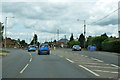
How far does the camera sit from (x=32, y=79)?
852 cm

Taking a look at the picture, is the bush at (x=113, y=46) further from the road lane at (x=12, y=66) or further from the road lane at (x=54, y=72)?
the road lane at (x=54, y=72)

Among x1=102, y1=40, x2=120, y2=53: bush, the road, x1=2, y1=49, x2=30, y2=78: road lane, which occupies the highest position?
x1=102, y1=40, x2=120, y2=53: bush

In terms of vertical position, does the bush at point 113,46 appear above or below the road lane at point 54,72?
above

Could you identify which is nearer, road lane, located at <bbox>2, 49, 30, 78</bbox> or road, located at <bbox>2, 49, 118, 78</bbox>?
road, located at <bbox>2, 49, 118, 78</bbox>

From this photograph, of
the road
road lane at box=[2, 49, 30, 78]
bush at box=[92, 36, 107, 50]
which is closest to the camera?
the road

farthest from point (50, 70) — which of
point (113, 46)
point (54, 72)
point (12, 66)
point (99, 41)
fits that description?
point (99, 41)

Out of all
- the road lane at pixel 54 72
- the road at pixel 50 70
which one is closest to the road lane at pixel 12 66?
the road at pixel 50 70

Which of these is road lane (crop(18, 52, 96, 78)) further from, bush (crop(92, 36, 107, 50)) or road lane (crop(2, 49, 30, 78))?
bush (crop(92, 36, 107, 50))

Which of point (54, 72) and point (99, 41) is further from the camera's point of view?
point (99, 41)

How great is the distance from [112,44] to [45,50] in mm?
15221

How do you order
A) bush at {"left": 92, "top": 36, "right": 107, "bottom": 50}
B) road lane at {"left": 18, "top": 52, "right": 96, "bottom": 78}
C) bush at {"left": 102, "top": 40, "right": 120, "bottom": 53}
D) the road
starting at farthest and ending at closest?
bush at {"left": 92, "top": 36, "right": 107, "bottom": 50}, bush at {"left": 102, "top": 40, "right": 120, "bottom": 53}, the road, road lane at {"left": 18, "top": 52, "right": 96, "bottom": 78}

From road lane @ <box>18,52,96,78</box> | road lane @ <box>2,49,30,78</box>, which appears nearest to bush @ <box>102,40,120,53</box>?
road lane @ <box>2,49,30,78</box>

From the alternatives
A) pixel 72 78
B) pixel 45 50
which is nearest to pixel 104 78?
pixel 72 78

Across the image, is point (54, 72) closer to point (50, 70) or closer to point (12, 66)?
point (50, 70)
